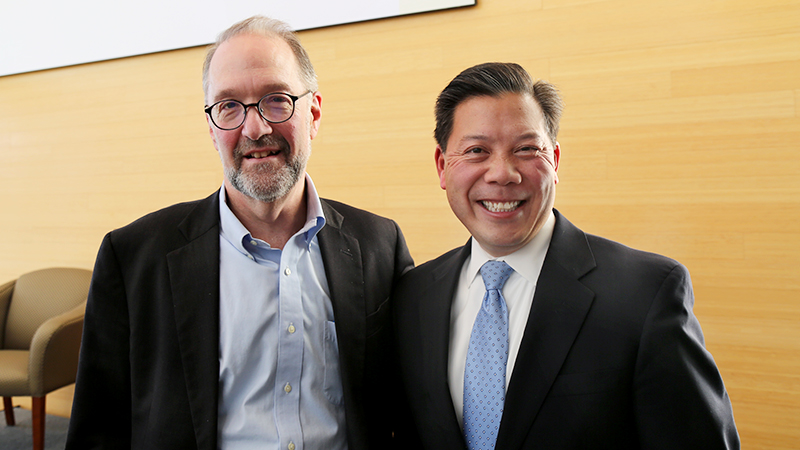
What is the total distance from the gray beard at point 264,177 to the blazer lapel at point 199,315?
16cm

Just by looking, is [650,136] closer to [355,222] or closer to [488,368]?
[355,222]

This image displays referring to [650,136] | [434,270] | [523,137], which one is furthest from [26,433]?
[650,136]

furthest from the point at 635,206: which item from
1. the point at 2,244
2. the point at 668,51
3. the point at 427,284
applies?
the point at 2,244

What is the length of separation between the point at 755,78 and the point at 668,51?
0.37 meters

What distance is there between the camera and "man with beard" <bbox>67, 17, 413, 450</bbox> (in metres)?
1.38

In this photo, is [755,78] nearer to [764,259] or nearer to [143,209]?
[764,259]

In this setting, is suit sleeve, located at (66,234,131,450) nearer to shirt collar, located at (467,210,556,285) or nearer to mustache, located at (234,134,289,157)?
mustache, located at (234,134,289,157)

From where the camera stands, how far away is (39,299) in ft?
11.3

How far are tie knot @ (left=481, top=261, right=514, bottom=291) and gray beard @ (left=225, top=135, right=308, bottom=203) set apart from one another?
24.6 inches

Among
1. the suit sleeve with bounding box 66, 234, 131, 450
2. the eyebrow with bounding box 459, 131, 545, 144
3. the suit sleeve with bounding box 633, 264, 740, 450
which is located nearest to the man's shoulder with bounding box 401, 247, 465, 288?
the eyebrow with bounding box 459, 131, 545, 144

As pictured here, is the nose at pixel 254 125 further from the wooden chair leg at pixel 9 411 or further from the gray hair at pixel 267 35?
the wooden chair leg at pixel 9 411

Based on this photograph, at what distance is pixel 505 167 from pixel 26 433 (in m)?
3.83

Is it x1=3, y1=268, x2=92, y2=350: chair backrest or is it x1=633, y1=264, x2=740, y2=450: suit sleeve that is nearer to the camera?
x1=633, y1=264, x2=740, y2=450: suit sleeve

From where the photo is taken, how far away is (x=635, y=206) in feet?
7.98
